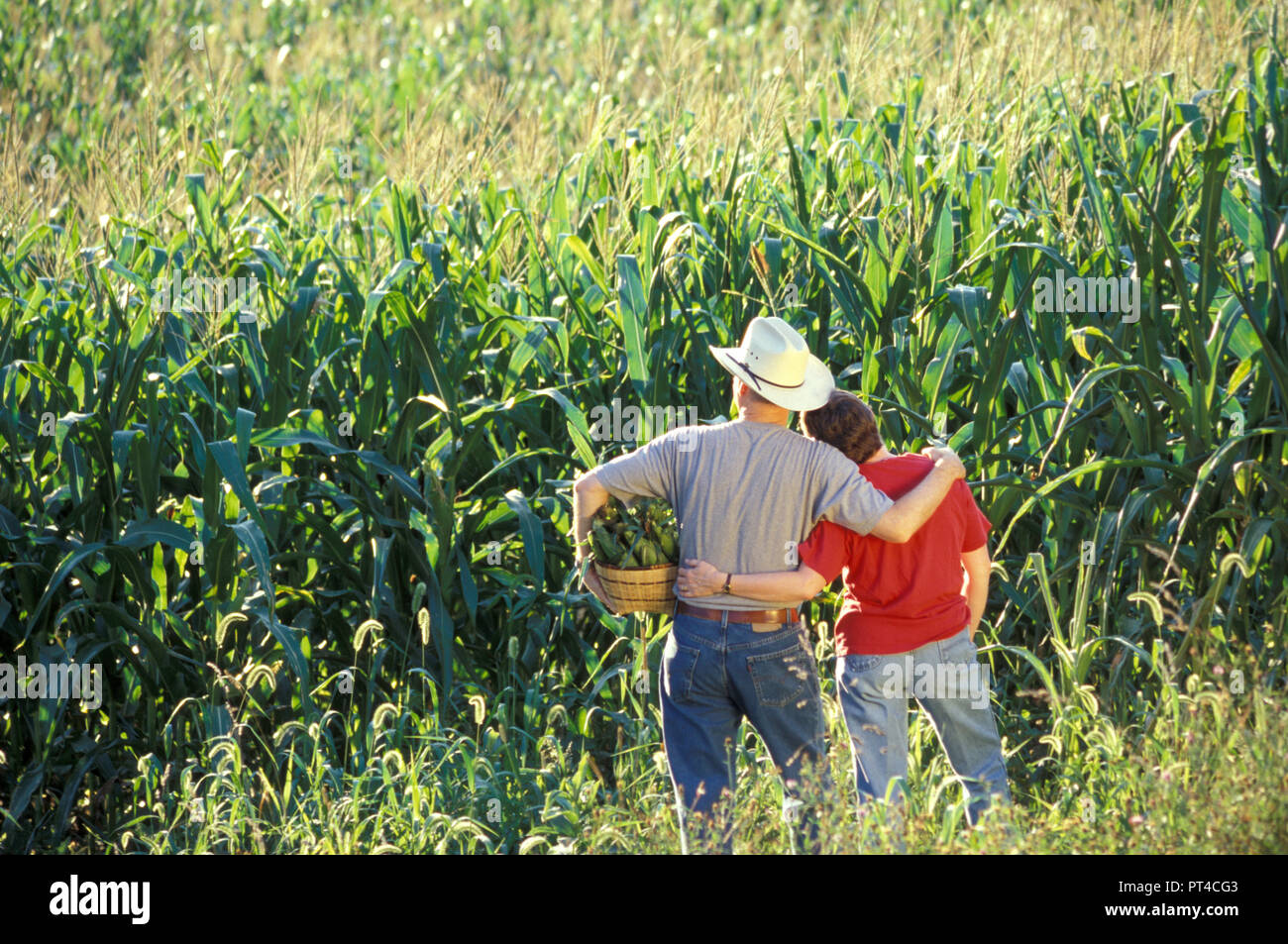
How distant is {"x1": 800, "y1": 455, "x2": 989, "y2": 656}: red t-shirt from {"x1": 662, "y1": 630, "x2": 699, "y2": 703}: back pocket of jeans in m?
0.41

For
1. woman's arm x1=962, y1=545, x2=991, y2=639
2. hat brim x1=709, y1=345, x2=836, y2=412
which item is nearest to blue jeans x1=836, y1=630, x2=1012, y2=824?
woman's arm x1=962, y1=545, x2=991, y2=639

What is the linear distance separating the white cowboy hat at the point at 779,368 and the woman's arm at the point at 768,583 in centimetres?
45

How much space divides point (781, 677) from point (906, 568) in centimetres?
47

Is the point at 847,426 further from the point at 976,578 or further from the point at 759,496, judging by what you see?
the point at 976,578

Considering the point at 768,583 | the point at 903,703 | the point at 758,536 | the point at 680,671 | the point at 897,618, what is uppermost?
the point at 758,536

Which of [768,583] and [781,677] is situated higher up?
[768,583]

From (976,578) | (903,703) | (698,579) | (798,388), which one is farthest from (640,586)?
(976,578)

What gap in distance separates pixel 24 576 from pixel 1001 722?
138 inches

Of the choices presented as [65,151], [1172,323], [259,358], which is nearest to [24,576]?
[259,358]

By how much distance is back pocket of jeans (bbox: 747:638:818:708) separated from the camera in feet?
10.8

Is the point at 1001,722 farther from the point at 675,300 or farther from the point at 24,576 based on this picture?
the point at 24,576

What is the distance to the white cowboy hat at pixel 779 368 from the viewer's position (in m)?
3.30

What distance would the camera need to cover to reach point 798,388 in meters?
3.34

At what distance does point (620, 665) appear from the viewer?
4387 millimetres
